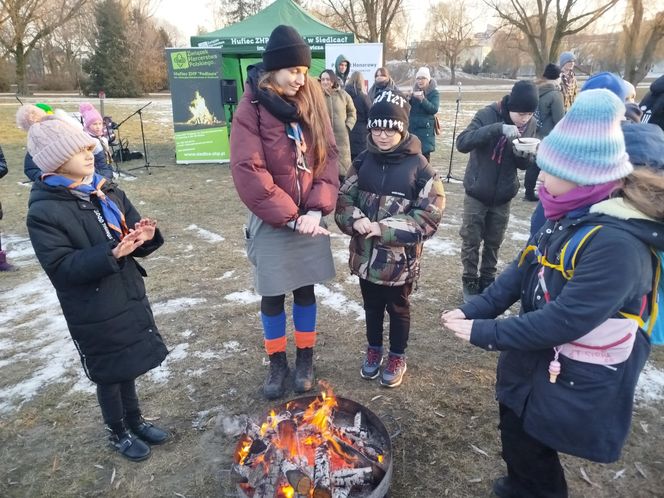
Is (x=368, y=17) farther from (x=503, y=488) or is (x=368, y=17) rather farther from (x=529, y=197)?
(x=503, y=488)

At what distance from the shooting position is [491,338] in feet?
5.58

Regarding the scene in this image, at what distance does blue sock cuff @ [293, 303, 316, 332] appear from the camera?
310 centimetres

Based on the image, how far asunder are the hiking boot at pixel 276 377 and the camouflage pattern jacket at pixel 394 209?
868mm

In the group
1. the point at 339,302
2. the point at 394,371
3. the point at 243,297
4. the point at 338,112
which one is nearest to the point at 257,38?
the point at 338,112

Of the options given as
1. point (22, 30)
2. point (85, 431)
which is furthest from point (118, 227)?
point (22, 30)

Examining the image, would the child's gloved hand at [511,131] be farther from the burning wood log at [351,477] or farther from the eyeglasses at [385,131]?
the burning wood log at [351,477]

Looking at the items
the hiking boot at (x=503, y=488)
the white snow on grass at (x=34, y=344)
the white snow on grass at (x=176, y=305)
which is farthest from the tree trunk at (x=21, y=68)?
the hiking boot at (x=503, y=488)

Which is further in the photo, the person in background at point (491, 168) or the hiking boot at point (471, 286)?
the hiking boot at point (471, 286)

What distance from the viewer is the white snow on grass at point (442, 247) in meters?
5.59

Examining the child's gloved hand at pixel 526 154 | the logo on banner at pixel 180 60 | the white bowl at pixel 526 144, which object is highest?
the logo on banner at pixel 180 60

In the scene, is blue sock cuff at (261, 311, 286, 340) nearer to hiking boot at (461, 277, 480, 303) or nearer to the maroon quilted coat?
the maroon quilted coat

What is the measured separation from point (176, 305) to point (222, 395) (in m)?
1.59

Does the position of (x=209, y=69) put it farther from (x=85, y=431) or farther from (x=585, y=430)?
(x=585, y=430)

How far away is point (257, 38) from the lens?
11.4 metres
